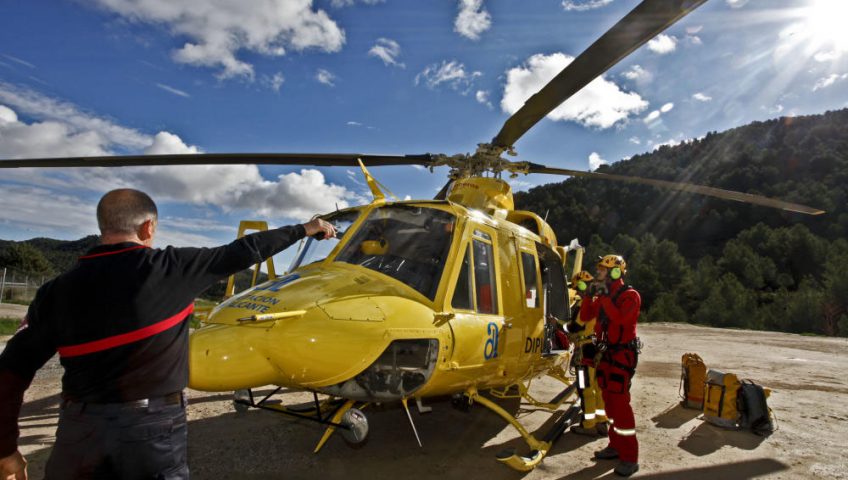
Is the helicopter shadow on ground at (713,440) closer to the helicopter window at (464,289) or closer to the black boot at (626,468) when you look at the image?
the black boot at (626,468)

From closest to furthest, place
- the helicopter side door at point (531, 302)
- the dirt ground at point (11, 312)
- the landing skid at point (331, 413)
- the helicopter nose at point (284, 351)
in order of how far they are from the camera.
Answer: the helicopter nose at point (284, 351), the landing skid at point (331, 413), the helicopter side door at point (531, 302), the dirt ground at point (11, 312)

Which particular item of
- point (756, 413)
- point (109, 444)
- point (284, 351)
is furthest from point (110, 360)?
point (756, 413)

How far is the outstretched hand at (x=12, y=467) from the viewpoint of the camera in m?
1.87

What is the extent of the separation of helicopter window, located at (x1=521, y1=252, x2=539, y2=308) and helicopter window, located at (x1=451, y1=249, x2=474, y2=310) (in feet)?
3.97

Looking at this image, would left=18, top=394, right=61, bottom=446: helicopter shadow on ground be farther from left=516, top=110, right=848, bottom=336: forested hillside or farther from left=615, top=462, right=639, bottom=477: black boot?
left=516, top=110, right=848, bottom=336: forested hillside

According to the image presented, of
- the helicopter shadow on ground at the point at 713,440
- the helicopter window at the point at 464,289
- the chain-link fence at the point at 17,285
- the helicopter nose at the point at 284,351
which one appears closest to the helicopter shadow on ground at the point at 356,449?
→ the helicopter nose at the point at 284,351

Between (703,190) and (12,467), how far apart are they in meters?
7.33

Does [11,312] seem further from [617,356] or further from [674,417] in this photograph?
[674,417]

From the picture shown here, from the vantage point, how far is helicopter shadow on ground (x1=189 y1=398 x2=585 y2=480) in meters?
4.46

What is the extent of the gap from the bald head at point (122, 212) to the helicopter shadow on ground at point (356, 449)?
8.61ft

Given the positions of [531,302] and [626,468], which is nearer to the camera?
[626,468]

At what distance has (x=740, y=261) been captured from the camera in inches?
2096

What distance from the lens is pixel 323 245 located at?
4.81m

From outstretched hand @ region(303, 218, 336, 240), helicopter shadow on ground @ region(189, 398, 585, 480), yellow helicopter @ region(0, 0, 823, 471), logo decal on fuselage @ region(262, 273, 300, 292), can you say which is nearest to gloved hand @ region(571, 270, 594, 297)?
yellow helicopter @ region(0, 0, 823, 471)
